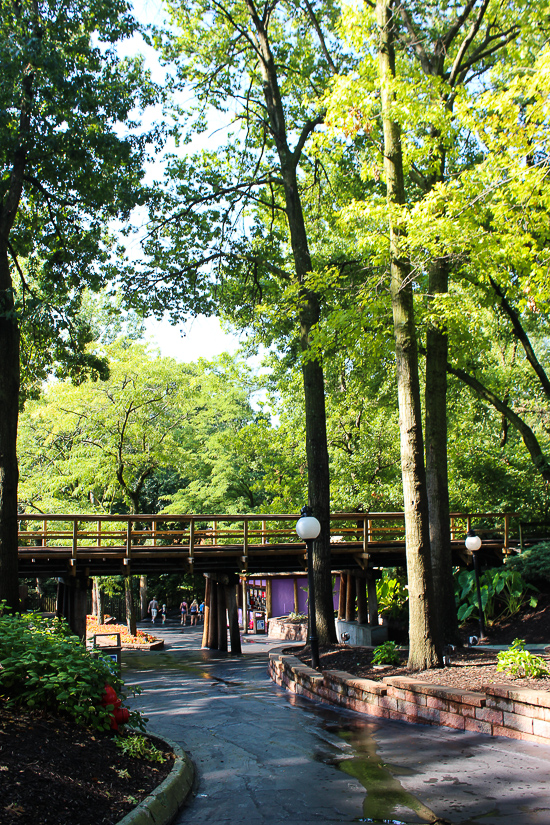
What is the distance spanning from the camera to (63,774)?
4281 millimetres

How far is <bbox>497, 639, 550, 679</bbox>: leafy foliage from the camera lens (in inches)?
288

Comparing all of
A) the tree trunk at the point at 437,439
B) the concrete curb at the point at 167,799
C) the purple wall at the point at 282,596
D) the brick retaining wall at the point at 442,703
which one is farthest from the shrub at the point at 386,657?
the purple wall at the point at 282,596

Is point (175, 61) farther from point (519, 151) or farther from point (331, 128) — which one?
point (519, 151)

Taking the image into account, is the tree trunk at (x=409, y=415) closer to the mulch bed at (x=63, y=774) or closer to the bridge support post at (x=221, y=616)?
the mulch bed at (x=63, y=774)

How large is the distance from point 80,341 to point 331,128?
7883 millimetres

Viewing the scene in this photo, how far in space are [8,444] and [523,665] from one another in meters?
8.63

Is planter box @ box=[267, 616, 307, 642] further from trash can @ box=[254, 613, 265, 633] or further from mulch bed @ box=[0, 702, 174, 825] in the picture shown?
mulch bed @ box=[0, 702, 174, 825]

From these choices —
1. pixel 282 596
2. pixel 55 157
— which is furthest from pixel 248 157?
pixel 282 596

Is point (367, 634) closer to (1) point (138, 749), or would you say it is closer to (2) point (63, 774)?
(1) point (138, 749)

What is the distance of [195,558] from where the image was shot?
1769 centimetres

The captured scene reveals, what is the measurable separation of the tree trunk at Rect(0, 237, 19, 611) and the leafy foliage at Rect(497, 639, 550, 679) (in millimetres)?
7468

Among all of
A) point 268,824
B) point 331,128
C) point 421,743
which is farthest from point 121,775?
point 331,128

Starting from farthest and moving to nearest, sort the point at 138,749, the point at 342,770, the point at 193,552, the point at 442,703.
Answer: the point at 193,552
the point at 442,703
the point at 342,770
the point at 138,749

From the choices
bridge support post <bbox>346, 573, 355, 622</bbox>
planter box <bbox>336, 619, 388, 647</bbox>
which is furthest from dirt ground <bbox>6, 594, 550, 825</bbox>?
bridge support post <bbox>346, 573, 355, 622</bbox>
